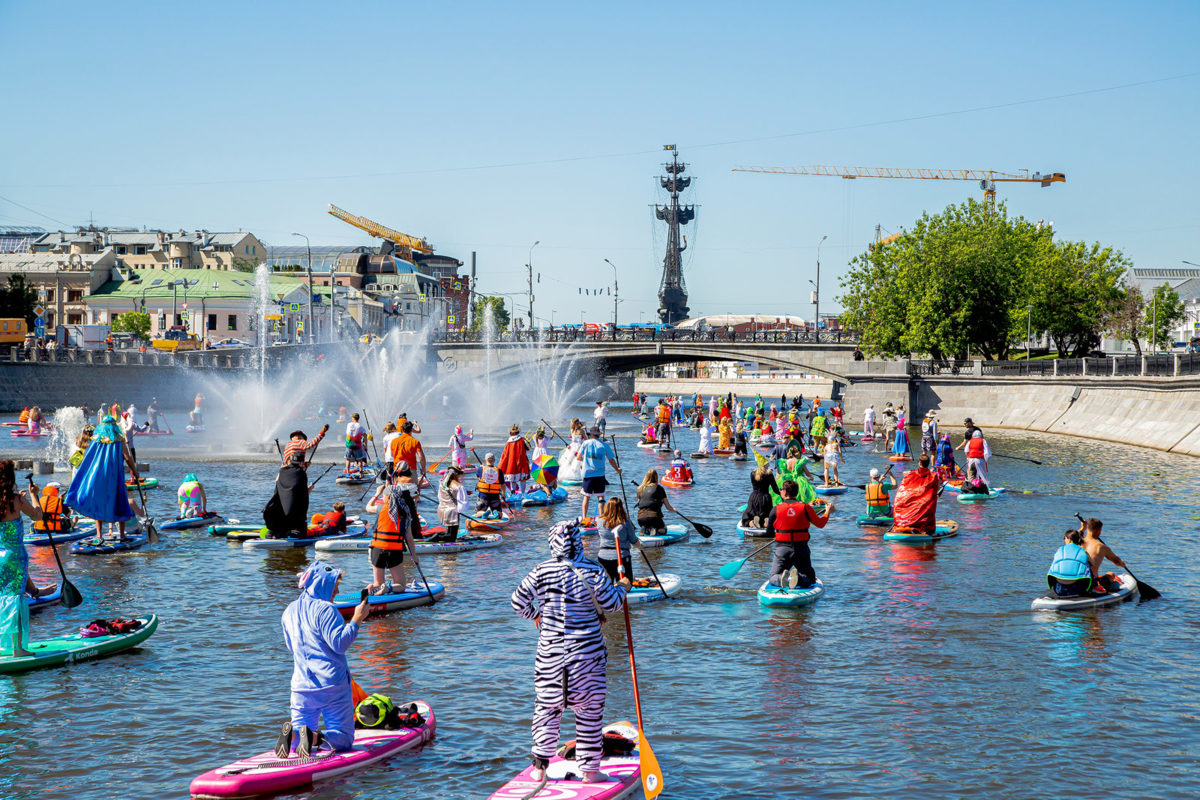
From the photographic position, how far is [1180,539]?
24.5 metres

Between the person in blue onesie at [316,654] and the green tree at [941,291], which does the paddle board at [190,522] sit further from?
the green tree at [941,291]

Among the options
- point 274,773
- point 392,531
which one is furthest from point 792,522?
point 274,773

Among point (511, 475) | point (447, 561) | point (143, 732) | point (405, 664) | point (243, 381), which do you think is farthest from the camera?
point (243, 381)

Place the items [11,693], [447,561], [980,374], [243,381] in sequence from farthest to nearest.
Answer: [243,381], [980,374], [447,561], [11,693]

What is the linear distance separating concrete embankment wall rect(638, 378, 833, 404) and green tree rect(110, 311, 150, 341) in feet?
187

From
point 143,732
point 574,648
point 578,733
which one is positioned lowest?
point 143,732

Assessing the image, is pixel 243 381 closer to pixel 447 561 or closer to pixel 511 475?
pixel 511 475

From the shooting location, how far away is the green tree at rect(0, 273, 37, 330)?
8950 centimetres

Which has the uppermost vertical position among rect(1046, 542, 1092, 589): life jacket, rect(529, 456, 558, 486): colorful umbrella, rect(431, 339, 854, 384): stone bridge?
rect(431, 339, 854, 384): stone bridge

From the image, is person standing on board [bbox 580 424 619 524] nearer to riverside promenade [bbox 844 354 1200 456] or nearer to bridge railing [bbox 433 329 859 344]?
riverside promenade [bbox 844 354 1200 456]

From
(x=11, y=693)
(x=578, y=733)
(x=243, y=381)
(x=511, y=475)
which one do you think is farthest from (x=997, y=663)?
(x=243, y=381)

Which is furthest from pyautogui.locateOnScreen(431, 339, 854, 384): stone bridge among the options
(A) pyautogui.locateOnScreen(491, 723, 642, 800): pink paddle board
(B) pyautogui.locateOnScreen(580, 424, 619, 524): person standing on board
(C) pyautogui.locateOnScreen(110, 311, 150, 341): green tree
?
(A) pyautogui.locateOnScreen(491, 723, 642, 800): pink paddle board

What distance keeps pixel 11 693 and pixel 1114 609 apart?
14.9m

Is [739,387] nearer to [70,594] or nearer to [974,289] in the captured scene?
[974,289]
